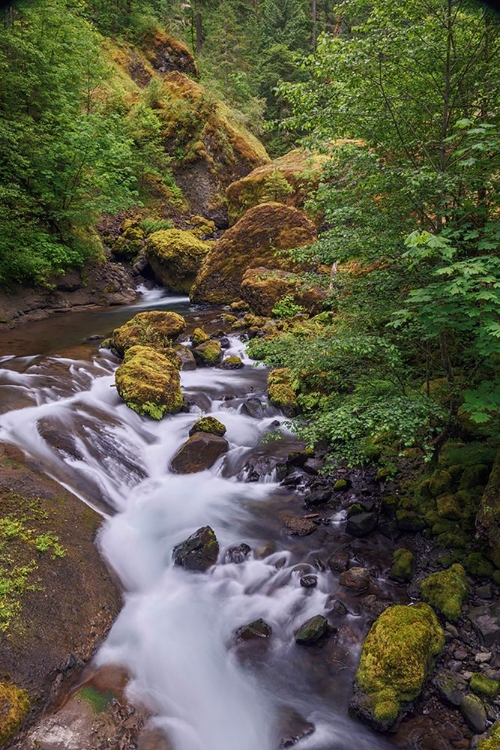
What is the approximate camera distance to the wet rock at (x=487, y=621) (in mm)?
4129

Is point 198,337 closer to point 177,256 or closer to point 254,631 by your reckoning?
point 177,256

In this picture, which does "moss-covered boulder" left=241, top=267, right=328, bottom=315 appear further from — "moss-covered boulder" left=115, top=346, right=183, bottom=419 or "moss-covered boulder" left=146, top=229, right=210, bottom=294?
"moss-covered boulder" left=115, top=346, right=183, bottom=419

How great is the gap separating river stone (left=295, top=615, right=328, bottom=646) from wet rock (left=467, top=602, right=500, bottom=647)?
57.4 inches

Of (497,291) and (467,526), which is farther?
(467,526)

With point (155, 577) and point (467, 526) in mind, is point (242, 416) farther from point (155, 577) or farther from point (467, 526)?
point (467, 526)

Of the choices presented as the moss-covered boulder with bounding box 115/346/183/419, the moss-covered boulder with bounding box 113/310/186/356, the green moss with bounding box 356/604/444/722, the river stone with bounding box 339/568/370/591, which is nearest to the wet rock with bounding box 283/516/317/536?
the river stone with bounding box 339/568/370/591

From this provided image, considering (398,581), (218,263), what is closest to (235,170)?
(218,263)

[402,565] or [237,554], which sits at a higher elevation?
[402,565]

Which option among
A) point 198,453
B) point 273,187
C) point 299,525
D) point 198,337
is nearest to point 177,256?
point 273,187

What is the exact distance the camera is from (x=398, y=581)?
5066mm

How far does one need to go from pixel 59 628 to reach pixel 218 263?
45.3 ft

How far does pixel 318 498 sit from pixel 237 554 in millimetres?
1454

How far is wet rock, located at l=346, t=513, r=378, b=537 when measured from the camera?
579 cm

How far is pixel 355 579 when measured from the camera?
5113 mm
